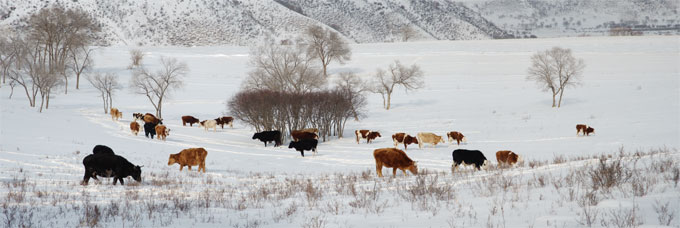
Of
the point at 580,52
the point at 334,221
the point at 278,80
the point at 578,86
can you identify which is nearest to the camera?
the point at 334,221

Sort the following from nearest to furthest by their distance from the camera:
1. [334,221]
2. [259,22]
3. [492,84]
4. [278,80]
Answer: [334,221]
[278,80]
[492,84]
[259,22]

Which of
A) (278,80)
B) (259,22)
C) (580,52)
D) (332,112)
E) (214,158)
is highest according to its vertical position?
(259,22)

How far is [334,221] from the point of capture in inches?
247

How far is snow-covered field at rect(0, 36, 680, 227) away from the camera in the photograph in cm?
657

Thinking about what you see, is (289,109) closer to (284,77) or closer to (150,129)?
(284,77)

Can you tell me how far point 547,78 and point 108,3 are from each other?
14714 centimetres

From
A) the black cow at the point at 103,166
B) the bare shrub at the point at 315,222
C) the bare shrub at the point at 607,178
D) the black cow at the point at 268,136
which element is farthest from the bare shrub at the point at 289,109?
the bare shrub at the point at 315,222

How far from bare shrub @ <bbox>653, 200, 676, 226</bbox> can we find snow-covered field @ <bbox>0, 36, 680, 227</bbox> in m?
0.06

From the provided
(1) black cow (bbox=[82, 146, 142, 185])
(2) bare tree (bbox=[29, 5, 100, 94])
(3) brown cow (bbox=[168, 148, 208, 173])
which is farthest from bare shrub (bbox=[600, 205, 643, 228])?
(2) bare tree (bbox=[29, 5, 100, 94])

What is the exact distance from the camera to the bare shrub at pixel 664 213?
5.14 metres

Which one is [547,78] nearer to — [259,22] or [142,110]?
[142,110]

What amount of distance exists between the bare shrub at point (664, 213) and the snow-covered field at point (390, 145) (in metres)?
0.06

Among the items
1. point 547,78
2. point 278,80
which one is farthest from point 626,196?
point 547,78

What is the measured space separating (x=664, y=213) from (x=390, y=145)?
28.7 metres
